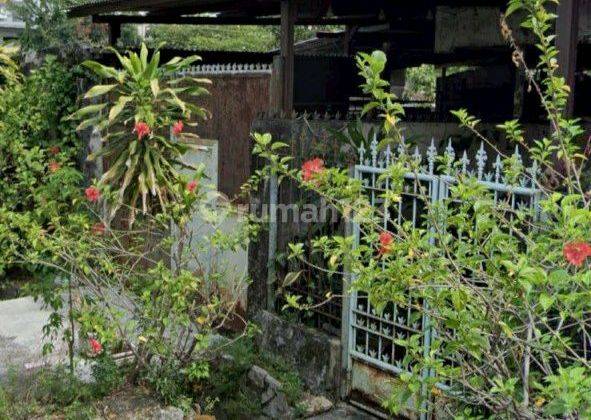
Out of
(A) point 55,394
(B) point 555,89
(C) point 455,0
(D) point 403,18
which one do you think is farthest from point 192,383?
(D) point 403,18

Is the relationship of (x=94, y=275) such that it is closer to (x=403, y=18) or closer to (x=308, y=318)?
(x=308, y=318)

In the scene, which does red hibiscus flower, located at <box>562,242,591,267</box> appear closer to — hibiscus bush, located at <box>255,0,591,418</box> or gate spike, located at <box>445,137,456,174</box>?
hibiscus bush, located at <box>255,0,591,418</box>

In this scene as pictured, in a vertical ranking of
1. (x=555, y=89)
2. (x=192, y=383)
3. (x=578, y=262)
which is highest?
(x=555, y=89)

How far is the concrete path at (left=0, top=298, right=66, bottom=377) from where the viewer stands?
6730 mm

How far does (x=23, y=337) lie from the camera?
760cm

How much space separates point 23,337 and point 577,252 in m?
6.00

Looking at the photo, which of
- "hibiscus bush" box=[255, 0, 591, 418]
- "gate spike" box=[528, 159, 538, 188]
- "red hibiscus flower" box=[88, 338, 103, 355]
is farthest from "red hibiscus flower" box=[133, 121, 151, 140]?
"gate spike" box=[528, 159, 538, 188]

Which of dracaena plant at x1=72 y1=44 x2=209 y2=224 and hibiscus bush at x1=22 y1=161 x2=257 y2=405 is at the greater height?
dracaena plant at x1=72 y1=44 x2=209 y2=224

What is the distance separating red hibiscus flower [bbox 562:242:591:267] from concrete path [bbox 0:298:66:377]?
451 centimetres

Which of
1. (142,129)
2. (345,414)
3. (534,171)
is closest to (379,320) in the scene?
(345,414)

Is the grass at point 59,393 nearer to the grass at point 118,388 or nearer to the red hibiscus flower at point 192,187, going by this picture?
the grass at point 118,388

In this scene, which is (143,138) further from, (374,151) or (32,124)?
(32,124)

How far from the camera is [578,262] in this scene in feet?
9.93

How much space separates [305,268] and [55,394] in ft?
7.17
